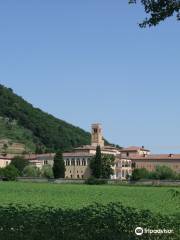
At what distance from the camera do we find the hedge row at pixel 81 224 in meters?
10.8

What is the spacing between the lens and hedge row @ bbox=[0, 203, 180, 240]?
425 inches

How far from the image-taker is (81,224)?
1170 centimetres

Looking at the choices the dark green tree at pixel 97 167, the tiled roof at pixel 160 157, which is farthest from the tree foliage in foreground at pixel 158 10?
the tiled roof at pixel 160 157

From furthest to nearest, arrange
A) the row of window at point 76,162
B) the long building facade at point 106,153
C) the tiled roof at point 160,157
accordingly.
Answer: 1. the tiled roof at point 160,157
2. the row of window at point 76,162
3. the long building facade at point 106,153

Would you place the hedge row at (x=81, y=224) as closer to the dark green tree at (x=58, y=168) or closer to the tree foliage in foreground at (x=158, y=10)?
the tree foliage in foreground at (x=158, y=10)

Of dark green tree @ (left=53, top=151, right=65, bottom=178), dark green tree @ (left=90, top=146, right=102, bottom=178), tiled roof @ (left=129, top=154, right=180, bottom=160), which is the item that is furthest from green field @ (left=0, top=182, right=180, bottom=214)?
tiled roof @ (left=129, top=154, right=180, bottom=160)

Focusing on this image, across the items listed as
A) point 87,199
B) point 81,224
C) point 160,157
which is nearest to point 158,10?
point 81,224

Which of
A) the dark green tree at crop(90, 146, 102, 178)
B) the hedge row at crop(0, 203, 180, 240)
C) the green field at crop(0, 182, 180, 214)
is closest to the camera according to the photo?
the hedge row at crop(0, 203, 180, 240)

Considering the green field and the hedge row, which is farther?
the green field

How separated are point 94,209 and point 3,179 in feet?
410

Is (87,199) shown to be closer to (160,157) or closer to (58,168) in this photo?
(58,168)

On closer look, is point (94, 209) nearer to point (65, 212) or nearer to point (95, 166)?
point (65, 212)

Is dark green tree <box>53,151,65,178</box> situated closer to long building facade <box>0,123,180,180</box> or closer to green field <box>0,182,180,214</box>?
long building facade <box>0,123,180,180</box>

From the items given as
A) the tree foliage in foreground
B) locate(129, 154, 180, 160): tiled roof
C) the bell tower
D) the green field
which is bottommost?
the green field
